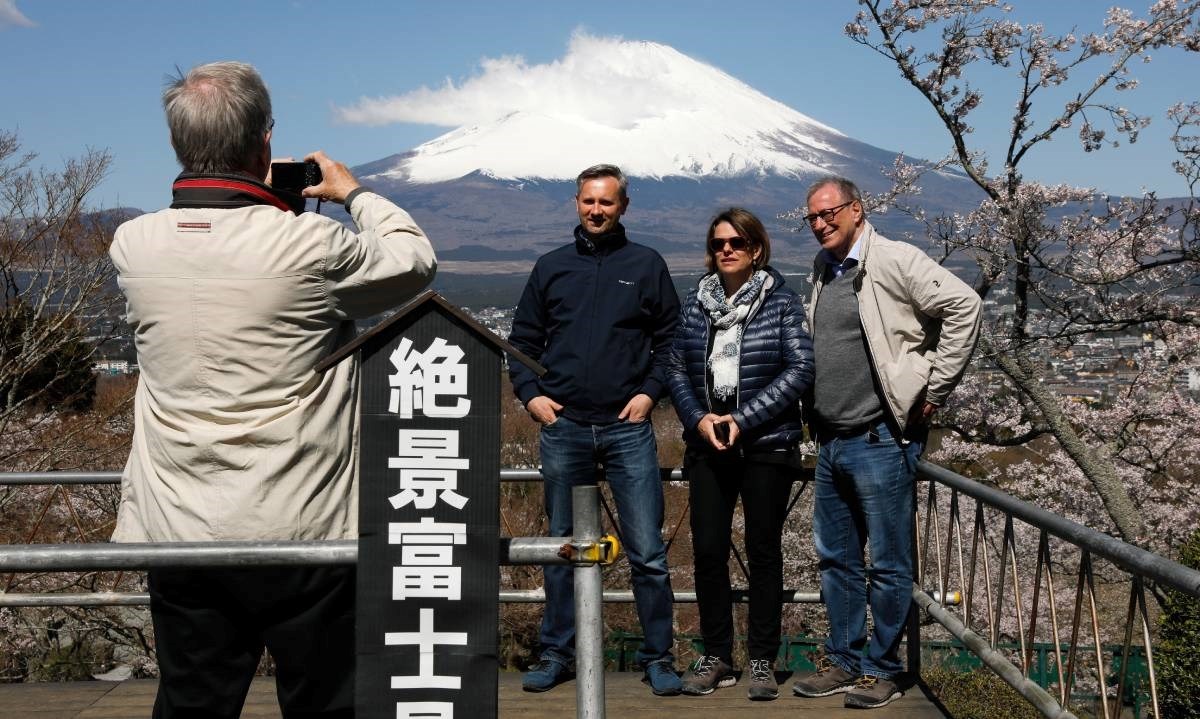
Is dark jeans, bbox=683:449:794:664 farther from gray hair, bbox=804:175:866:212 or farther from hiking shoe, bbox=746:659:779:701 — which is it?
gray hair, bbox=804:175:866:212

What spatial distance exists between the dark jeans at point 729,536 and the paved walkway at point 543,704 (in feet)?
0.77

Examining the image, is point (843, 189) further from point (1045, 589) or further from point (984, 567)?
point (1045, 589)

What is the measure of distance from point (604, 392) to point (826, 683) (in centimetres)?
148

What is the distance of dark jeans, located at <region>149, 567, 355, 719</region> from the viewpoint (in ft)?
8.34

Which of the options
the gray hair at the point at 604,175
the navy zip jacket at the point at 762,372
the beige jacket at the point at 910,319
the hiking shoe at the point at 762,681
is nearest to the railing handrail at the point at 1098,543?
the beige jacket at the point at 910,319

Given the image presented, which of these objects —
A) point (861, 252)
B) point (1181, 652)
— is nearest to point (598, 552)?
point (861, 252)

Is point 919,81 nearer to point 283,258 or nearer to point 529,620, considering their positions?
point 529,620

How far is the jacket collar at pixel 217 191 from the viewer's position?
2.52 meters

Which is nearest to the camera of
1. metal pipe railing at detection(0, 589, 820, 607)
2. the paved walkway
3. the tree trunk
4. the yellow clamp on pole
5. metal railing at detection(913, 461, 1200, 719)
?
the yellow clamp on pole

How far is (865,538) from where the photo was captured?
187 inches

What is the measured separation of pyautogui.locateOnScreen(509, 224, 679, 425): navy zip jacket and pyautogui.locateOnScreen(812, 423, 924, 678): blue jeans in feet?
2.70

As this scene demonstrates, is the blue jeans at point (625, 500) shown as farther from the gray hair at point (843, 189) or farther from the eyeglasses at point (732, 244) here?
the gray hair at point (843, 189)

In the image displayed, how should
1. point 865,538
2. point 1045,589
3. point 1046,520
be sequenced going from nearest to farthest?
point 1046,520
point 1045,589
point 865,538

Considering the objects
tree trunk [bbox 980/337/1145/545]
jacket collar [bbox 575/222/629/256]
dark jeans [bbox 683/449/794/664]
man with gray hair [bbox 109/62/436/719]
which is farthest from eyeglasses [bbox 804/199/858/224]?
tree trunk [bbox 980/337/1145/545]
